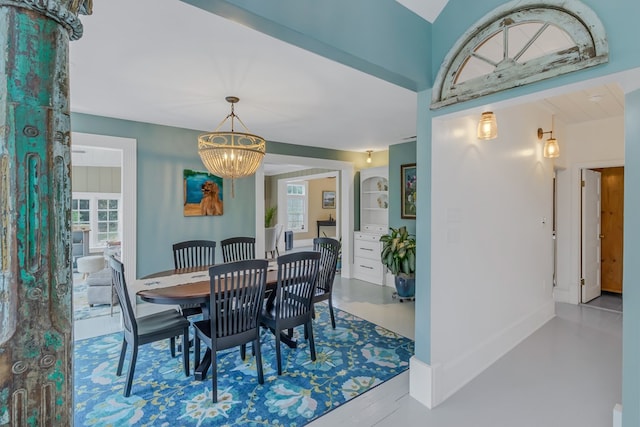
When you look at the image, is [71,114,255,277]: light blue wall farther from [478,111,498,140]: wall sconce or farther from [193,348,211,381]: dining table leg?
[478,111,498,140]: wall sconce

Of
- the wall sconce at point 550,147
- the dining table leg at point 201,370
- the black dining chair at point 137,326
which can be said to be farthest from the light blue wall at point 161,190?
the wall sconce at point 550,147

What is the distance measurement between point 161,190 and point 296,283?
2437 mm

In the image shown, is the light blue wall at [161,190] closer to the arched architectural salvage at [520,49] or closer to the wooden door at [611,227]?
the arched architectural salvage at [520,49]

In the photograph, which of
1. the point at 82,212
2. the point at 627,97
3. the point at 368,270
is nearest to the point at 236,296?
the point at 627,97

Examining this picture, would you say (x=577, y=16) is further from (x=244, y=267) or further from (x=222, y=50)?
(x=244, y=267)

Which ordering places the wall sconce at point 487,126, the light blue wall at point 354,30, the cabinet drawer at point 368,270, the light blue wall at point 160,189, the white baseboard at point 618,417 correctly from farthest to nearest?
the cabinet drawer at point 368,270
the light blue wall at point 160,189
the wall sconce at point 487,126
the white baseboard at point 618,417
the light blue wall at point 354,30

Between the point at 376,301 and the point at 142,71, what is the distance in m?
3.91

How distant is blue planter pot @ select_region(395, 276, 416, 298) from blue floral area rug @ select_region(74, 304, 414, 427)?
122 cm

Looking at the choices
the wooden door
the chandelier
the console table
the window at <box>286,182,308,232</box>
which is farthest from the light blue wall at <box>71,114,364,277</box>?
the console table

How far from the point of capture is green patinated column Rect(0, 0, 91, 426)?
20.4 inches

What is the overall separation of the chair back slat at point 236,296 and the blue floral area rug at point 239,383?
0.48m

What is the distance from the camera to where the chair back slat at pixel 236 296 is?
2273 millimetres

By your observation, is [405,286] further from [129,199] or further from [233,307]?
[129,199]

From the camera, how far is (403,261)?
4590 mm
